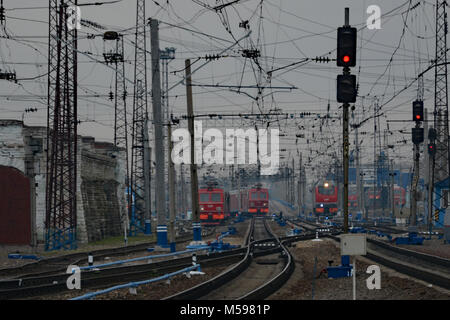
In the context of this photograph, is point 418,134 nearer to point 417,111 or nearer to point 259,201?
point 417,111

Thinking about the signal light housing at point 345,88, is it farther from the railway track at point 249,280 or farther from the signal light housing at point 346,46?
the railway track at point 249,280

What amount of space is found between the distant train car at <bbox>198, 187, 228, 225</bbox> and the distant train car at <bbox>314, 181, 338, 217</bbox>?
41.0 feet

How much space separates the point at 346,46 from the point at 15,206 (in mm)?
25602

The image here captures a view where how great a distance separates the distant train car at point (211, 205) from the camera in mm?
57906

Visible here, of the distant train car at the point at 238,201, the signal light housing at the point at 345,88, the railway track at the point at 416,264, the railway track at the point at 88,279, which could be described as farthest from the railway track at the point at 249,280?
the distant train car at the point at 238,201

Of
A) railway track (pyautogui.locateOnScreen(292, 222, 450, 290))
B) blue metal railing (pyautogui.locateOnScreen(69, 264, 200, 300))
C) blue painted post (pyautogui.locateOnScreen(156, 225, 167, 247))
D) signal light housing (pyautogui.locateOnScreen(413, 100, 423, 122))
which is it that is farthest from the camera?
blue painted post (pyautogui.locateOnScreen(156, 225, 167, 247))

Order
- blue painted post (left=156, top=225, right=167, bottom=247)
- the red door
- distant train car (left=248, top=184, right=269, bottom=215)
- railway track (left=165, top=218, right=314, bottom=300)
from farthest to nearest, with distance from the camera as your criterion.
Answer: distant train car (left=248, top=184, right=269, bottom=215), the red door, blue painted post (left=156, top=225, right=167, bottom=247), railway track (left=165, top=218, right=314, bottom=300)

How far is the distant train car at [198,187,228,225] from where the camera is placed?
57.9 meters

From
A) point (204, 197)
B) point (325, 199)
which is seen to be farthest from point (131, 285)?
point (325, 199)

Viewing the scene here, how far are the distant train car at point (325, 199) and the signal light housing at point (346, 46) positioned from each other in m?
50.4

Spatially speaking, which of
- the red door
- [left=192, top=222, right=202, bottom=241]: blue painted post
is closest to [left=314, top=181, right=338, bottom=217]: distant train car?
the red door

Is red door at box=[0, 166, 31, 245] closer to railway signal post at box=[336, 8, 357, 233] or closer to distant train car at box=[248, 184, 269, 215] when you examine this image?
railway signal post at box=[336, 8, 357, 233]

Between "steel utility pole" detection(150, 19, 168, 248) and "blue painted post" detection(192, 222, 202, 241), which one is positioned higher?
"steel utility pole" detection(150, 19, 168, 248)
